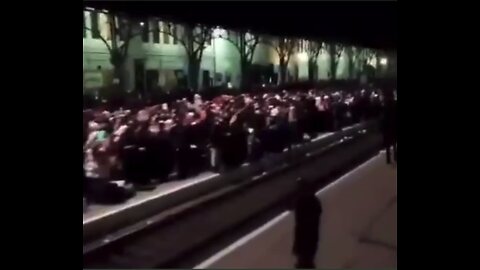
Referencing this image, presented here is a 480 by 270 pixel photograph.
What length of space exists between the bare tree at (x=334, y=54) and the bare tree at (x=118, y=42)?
1.80ft

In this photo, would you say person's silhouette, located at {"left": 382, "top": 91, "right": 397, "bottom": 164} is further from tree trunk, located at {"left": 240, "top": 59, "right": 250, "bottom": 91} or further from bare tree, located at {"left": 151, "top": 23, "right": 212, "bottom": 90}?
bare tree, located at {"left": 151, "top": 23, "right": 212, "bottom": 90}

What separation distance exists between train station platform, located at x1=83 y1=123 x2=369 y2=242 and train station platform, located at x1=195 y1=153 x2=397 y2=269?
15 centimetres

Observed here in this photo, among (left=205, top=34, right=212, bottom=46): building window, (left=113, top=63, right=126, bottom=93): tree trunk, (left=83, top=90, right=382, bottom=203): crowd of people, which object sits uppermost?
(left=205, top=34, right=212, bottom=46): building window

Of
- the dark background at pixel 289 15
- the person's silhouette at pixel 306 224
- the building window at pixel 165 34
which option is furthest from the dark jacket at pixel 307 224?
the building window at pixel 165 34

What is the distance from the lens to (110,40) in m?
1.85

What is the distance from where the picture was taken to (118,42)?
1.86 m

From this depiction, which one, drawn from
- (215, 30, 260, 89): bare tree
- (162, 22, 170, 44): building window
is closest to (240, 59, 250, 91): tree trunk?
(215, 30, 260, 89): bare tree

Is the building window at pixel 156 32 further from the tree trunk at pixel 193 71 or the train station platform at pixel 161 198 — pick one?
the train station platform at pixel 161 198

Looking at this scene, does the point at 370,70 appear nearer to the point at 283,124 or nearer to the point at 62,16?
the point at 283,124

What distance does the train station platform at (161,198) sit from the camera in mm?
1859

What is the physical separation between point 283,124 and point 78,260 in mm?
689

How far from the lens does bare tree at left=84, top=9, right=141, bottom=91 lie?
1853 millimetres

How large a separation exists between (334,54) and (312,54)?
62mm

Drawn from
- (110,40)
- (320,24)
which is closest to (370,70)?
(320,24)
